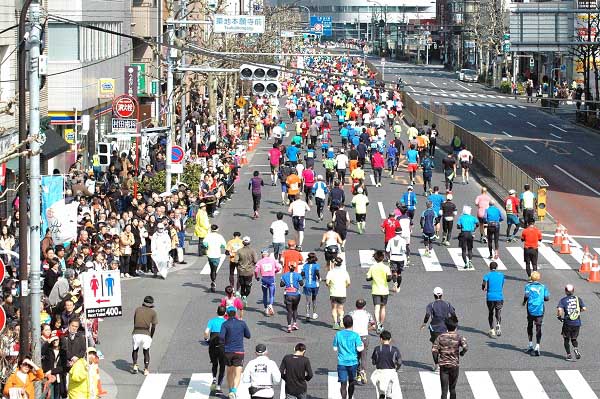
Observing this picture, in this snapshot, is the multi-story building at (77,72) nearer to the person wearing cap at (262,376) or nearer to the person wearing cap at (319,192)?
the person wearing cap at (319,192)

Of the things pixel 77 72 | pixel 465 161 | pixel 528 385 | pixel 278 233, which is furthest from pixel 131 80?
pixel 528 385

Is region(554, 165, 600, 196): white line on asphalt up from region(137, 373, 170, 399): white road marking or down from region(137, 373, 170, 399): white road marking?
up

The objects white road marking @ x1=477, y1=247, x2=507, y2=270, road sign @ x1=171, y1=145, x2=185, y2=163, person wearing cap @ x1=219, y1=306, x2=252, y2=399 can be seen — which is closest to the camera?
person wearing cap @ x1=219, y1=306, x2=252, y2=399

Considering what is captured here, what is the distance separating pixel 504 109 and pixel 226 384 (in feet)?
249

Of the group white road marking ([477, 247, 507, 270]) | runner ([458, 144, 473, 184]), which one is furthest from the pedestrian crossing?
runner ([458, 144, 473, 184])

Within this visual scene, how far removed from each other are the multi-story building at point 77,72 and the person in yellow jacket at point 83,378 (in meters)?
25.3

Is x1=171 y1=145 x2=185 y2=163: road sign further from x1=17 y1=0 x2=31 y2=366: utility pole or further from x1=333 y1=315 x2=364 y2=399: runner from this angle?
x1=333 y1=315 x2=364 y2=399: runner

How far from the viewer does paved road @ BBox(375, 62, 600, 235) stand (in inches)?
1788

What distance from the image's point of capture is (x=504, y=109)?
9506 centimetres

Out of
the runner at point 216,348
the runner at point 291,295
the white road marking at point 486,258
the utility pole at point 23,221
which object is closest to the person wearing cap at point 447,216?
the white road marking at point 486,258

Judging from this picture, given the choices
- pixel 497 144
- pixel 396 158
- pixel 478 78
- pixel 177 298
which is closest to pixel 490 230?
pixel 177 298

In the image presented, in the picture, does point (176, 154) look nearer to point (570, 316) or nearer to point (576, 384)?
point (570, 316)

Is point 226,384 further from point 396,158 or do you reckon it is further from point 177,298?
point 396,158

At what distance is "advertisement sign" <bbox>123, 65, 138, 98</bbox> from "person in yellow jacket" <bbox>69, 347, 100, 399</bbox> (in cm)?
3829
